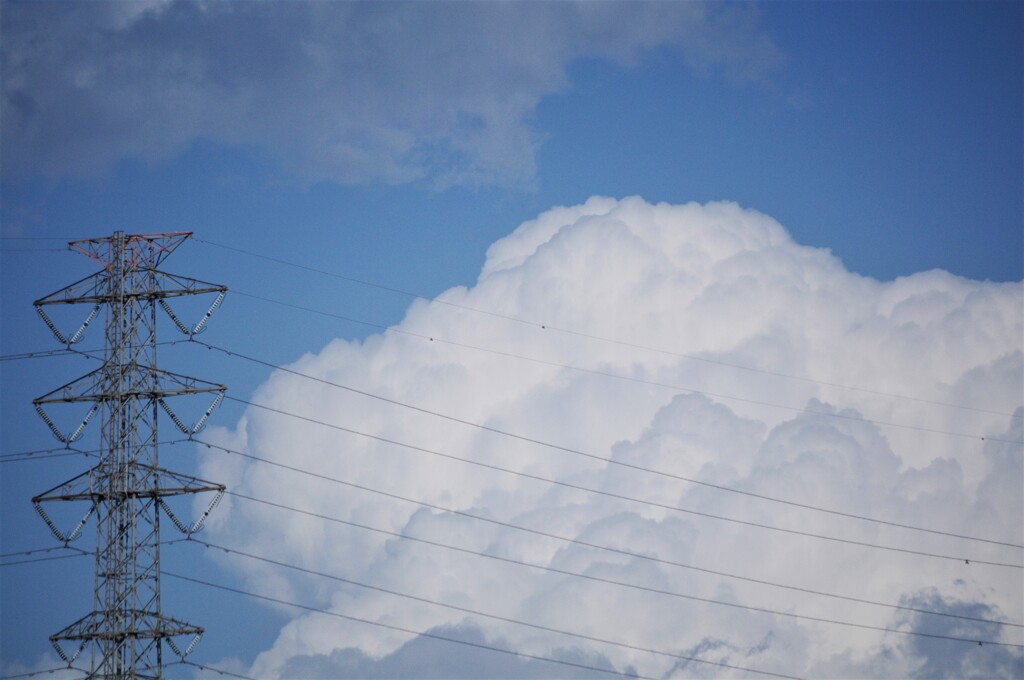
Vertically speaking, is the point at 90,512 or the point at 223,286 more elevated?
the point at 223,286

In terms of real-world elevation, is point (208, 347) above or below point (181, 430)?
above

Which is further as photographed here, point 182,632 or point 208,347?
point 208,347

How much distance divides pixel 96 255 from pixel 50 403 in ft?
31.6

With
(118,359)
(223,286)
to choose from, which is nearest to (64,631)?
(118,359)

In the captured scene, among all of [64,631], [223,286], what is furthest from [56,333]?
[64,631]

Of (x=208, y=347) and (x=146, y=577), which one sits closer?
(x=146, y=577)

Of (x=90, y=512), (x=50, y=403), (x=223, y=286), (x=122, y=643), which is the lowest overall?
(x=122, y=643)

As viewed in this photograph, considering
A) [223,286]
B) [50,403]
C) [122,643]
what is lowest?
[122,643]

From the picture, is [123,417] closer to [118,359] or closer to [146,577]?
[118,359]

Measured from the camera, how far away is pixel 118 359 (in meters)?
93.8

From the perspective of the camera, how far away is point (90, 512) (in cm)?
9162

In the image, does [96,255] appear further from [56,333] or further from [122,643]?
[122,643]

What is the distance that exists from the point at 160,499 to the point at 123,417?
5.45 metres

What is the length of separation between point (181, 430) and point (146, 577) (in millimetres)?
8774
